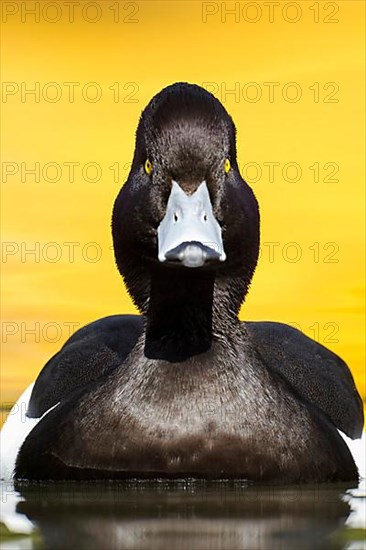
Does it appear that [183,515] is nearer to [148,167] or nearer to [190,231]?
[190,231]

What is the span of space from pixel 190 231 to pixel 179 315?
3.77ft

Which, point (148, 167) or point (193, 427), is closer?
point (193, 427)

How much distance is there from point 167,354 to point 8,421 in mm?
2221

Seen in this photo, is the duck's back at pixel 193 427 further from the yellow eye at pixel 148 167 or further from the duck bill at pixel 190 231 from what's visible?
the yellow eye at pixel 148 167

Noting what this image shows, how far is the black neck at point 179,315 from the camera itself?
8211 mm

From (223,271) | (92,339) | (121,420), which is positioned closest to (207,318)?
(223,271)

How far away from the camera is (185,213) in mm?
7445

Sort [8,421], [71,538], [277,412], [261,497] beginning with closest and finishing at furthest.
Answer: [71,538] → [261,497] → [277,412] → [8,421]

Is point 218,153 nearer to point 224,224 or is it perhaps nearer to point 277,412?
point 224,224

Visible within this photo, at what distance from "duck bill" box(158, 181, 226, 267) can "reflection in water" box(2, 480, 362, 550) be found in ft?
4.28

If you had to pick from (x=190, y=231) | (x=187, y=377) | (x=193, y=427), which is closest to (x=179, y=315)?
(x=187, y=377)

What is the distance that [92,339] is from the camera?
10.1 metres

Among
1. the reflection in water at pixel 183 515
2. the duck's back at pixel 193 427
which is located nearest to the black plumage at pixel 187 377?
the duck's back at pixel 193 427

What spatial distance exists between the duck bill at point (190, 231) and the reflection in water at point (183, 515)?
1.30 m
